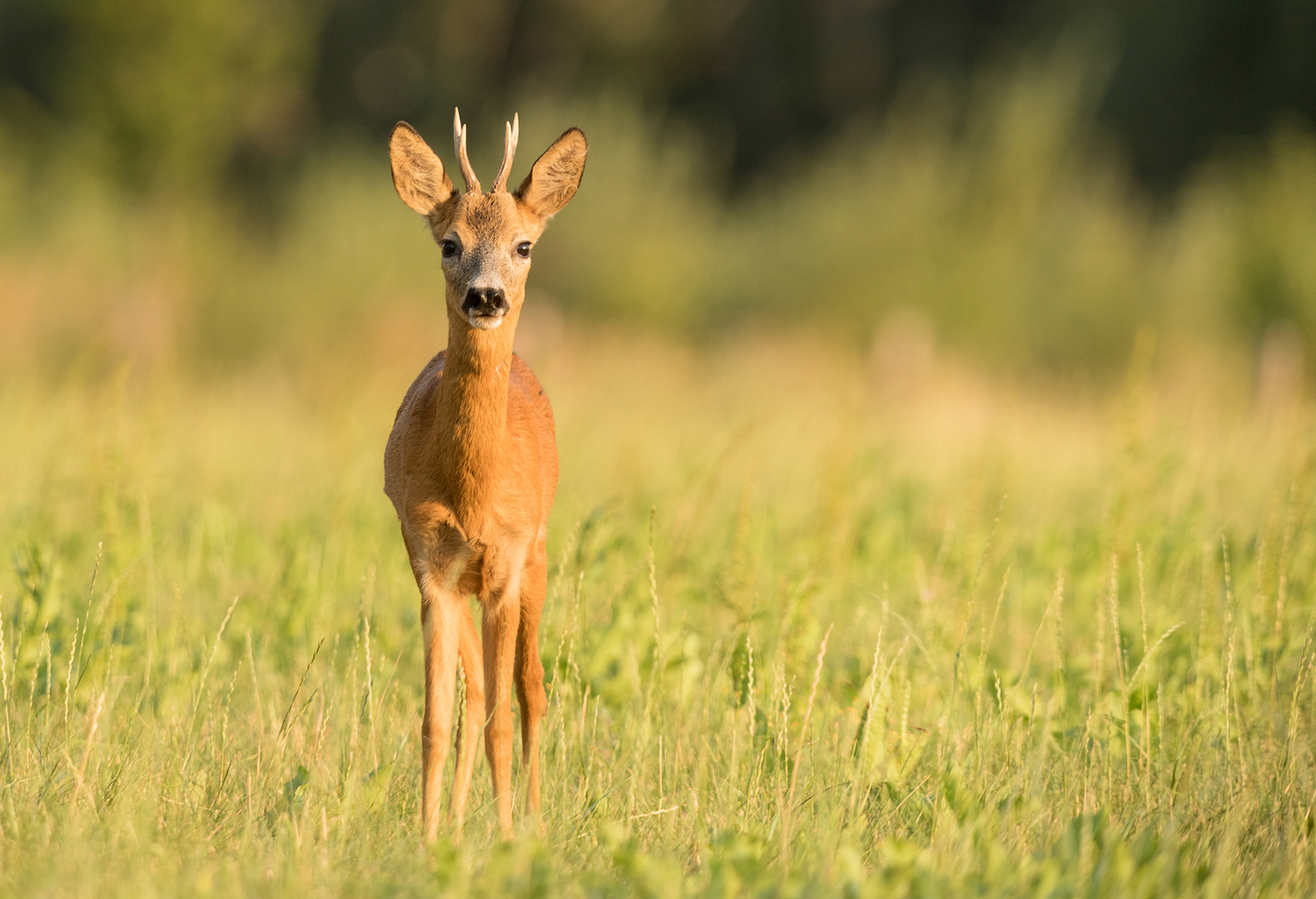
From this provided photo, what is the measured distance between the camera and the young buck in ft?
10.9

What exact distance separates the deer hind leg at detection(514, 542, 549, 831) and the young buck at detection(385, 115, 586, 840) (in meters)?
0.02

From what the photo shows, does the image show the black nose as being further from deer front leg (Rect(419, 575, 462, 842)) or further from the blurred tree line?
the blurred tree line

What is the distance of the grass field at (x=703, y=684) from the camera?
2855mm

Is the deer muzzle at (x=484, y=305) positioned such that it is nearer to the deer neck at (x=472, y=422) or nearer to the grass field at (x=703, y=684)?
the deer neck at (x=472, y=422)

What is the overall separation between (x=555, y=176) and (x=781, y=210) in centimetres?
1711

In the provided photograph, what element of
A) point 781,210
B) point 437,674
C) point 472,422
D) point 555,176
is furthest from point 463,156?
point 781,210

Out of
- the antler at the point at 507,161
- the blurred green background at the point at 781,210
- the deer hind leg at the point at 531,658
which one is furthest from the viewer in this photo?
the blurred green background at the point at 781,210

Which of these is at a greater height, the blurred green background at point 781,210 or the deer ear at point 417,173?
the blurred green background at point 781,210

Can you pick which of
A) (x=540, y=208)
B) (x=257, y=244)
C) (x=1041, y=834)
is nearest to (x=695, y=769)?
(x=1041, y=834)

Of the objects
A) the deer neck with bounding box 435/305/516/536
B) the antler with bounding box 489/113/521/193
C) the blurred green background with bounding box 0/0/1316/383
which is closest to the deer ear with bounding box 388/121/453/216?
the antler with bounding box 489/113/521/193

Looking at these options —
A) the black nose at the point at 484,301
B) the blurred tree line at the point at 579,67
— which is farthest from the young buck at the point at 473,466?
the blurred tree line at the point at 579,67

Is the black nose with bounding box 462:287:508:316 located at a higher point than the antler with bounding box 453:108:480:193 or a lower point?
lower

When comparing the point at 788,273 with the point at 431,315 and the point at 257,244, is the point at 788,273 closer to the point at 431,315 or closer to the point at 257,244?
the point at 431,315

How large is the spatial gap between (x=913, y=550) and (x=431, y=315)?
31.2 ft
